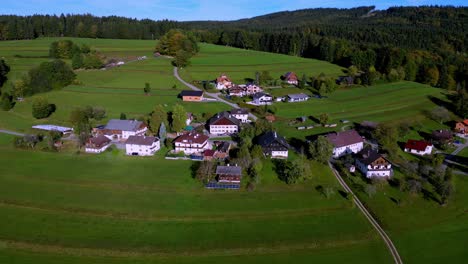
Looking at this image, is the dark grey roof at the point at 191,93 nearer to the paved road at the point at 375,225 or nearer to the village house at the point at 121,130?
the village house at the point at 121,130

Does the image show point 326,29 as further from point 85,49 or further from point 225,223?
point 225,223

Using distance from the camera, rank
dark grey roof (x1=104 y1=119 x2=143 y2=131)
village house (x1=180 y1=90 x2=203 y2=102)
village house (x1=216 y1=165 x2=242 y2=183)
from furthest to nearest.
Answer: village house (x1=180 y1=90 x2=203 y2=102), dark grey roof (x1=104 y1=119 x2=143 y2=131), village house (x1=216 y1=165 x2=242 y2=183)

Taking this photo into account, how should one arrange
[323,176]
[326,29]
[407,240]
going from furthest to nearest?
[326,29], [323,176], [407,240]

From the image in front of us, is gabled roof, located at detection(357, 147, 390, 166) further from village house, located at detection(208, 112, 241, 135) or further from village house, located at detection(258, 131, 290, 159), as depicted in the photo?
village house, located at detection(208, 112, 241, 135)

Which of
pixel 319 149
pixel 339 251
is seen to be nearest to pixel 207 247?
pixel 339 251

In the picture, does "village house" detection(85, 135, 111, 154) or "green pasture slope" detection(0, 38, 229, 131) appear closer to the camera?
"village house" detection(85, 135, 111, 154)

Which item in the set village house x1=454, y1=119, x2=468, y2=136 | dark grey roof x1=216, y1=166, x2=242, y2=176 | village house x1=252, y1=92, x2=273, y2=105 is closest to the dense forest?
village house x1=252, y1=92, x2=273, y2=105
